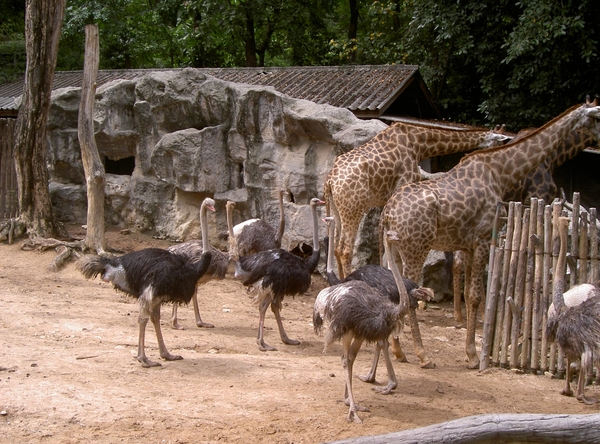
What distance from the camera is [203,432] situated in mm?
4652

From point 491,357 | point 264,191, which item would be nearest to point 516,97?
point 264,191

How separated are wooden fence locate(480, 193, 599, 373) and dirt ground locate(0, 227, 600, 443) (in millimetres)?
214

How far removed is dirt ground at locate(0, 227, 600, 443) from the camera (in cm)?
470

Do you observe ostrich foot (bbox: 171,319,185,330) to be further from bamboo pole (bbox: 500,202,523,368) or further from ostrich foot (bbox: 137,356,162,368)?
bamboo pole (bbox: 500,202,523,368)

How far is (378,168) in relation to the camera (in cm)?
844

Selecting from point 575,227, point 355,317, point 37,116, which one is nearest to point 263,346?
point 355,317

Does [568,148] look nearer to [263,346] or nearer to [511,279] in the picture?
[511,279]

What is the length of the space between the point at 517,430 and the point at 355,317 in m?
1.97

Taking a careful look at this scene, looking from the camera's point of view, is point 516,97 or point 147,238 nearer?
point 147,238

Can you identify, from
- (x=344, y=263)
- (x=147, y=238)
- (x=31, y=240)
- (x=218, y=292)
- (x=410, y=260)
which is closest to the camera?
(x=410, y=260)

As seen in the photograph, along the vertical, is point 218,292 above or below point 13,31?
below

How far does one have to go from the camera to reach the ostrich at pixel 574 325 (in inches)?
209

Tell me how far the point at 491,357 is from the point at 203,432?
3213mm

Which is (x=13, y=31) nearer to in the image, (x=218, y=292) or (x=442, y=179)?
(x=218, y=292)
